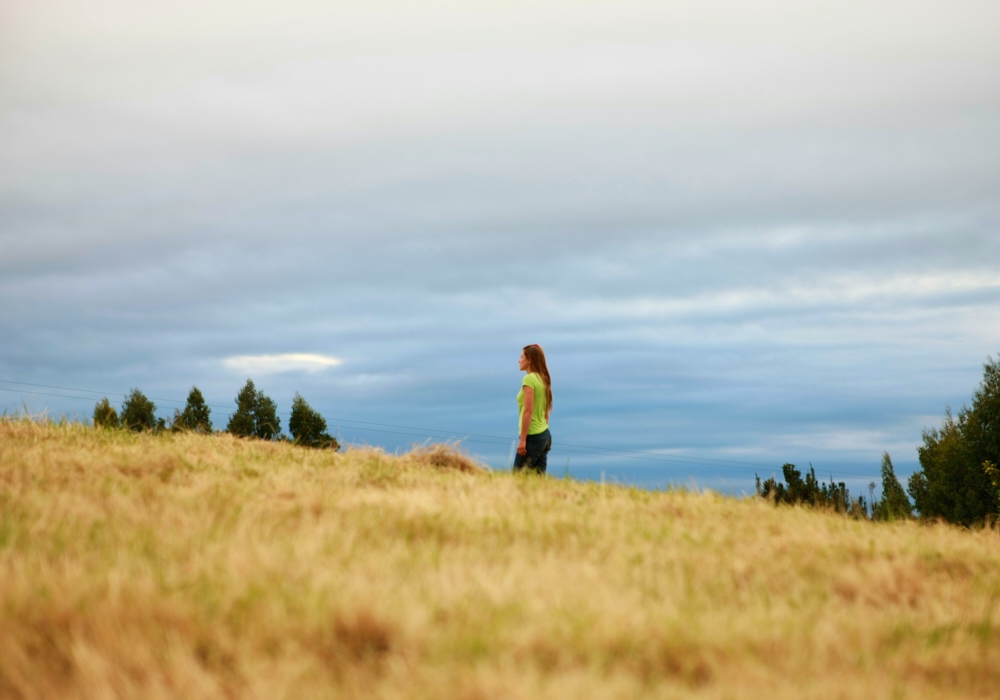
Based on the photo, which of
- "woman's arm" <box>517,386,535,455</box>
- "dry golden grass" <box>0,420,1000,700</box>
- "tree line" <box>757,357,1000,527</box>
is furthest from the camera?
"tree line" <box>757,357,1000,527</box>

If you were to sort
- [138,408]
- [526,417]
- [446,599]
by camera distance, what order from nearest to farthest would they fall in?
[446,599] < [526,417] < [138,408]

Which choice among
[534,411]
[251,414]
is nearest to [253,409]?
[251,414]

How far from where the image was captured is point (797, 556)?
6.42m

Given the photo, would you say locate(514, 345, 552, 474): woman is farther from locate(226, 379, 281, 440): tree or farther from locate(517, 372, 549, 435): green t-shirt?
locate(226, 379, 281, 440): tree

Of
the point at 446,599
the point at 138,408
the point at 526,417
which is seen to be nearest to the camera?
the point at 446,599

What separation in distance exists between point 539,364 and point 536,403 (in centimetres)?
62

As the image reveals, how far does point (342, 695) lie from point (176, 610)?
1083 mm

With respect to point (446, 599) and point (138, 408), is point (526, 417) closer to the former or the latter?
point (446, 599)

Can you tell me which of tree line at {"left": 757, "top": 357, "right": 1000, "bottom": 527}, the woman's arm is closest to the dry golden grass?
the woman's arm

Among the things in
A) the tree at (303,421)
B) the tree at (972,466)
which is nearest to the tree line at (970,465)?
the tree at (972,466)

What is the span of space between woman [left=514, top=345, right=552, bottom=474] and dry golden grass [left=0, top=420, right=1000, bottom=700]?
410cm

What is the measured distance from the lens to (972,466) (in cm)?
4856

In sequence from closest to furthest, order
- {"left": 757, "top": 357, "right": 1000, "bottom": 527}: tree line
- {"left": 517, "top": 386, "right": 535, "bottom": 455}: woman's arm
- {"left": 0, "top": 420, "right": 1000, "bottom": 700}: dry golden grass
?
{"left": 0, "top": 420, "right": 1000, "bottom": 700}: dry golden grass
{"left": 517, "top": 386, "right": 535, "bottom": 455}: woman's arm
{"left": 757, "top": 357, "right": 1000, "bottom": 527}: tree line

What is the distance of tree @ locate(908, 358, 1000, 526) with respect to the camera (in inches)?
1859
